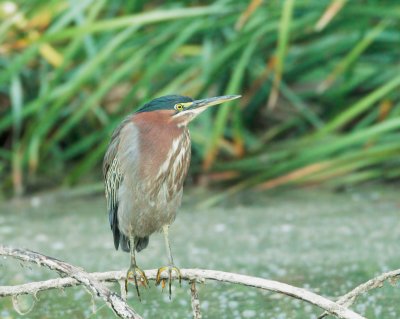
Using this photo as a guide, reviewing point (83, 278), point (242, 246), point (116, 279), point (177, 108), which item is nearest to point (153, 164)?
point (177, 108)

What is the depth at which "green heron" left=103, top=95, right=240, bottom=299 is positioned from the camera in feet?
11.8

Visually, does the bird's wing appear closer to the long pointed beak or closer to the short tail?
the short tail

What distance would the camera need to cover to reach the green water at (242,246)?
14.0 feet

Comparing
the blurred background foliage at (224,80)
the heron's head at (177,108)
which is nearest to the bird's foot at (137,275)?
the heron's head at (177,108)

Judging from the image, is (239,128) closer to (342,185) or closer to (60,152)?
(342,185)

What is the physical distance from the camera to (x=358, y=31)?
21.3 feet

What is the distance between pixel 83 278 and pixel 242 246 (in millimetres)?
2444

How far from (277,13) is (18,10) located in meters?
1.64

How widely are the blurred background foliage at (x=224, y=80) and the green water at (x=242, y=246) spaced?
0.62 feet

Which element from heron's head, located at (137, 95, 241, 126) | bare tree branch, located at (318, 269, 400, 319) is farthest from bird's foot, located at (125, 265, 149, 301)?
bare tree branch, located at (318, 269, 400, 319)

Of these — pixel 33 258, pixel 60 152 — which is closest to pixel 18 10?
pixel 60 152

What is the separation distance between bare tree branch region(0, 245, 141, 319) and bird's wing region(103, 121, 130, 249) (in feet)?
2.48

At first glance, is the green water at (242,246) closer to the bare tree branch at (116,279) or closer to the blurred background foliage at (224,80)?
the blurred background foliage at (224,80)

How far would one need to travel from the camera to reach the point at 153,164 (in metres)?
3.62
